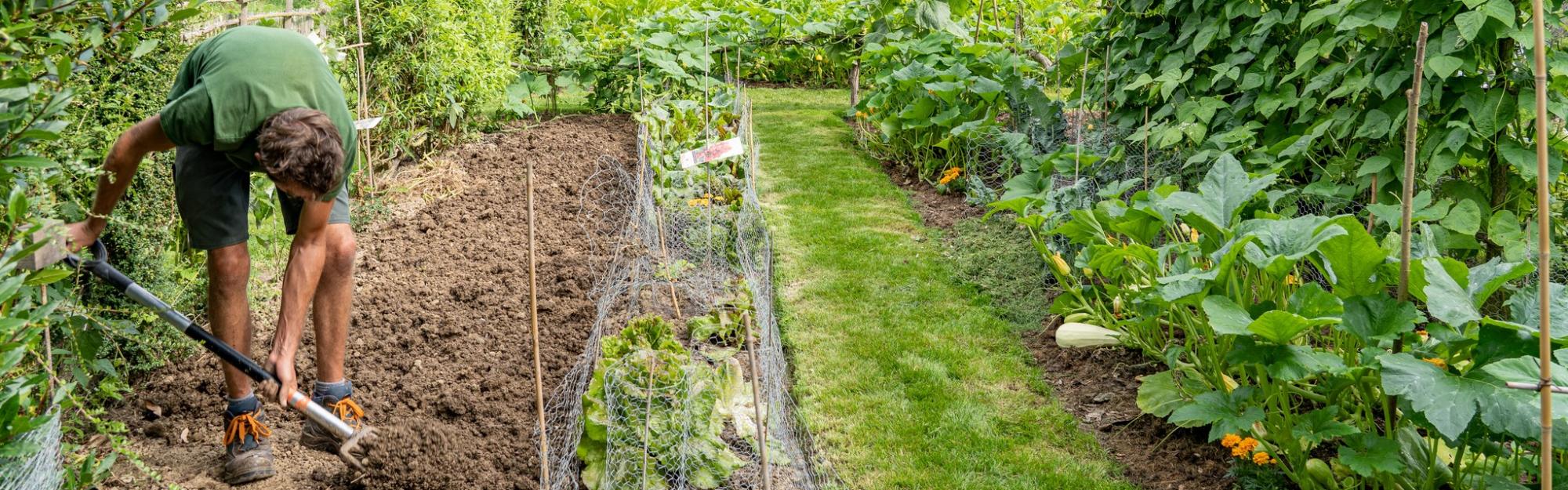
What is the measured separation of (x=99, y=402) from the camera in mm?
2996

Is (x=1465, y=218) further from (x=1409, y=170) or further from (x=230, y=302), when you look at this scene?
(x=230, y=302)

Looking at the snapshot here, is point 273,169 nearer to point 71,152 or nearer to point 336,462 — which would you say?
point 71,152

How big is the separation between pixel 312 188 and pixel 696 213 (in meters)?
2.37

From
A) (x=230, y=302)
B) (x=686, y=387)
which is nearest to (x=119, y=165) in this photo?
(x=230, y=302)

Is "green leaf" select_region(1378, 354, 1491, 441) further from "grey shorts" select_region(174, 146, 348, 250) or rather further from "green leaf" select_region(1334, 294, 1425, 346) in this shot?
"grey shorts" select_region(174, 146, 348, 250)

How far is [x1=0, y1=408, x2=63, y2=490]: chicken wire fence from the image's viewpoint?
6.41 feet

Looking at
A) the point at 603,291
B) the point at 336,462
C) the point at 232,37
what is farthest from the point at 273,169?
the point at 603,291

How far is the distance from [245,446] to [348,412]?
279mm

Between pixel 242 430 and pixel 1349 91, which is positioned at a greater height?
pixel 1349 91

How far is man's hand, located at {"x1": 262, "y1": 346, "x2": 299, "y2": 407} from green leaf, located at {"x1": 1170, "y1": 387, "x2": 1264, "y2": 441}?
2.20 m

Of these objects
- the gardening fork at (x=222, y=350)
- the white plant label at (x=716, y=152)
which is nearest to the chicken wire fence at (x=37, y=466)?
the gardening fork at (x=222, y=350)

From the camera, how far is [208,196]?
9.43 ft

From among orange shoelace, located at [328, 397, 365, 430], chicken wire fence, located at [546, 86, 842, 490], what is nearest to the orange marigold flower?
chicken wire fence, located at [546, 86, 842, 490]

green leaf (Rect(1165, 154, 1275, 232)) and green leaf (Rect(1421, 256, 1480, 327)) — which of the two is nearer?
green leaf (Rect(1421, 256, 1480, 327))
